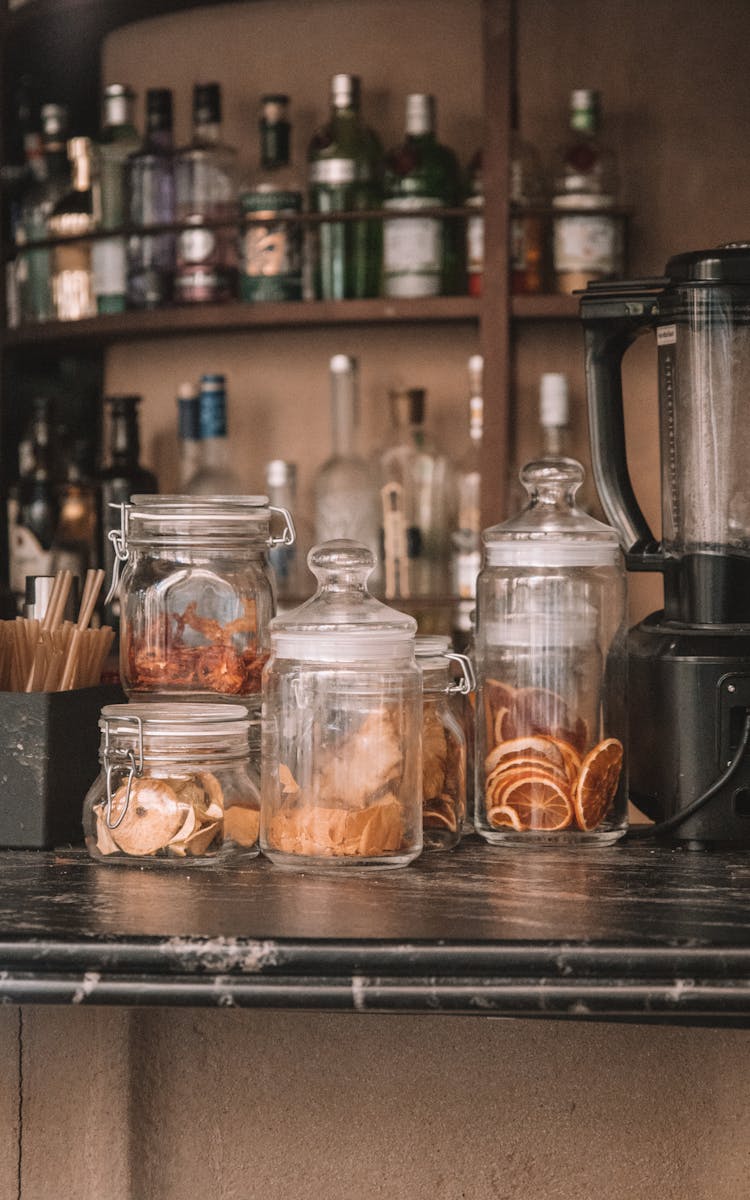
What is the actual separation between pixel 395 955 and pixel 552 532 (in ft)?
1.17

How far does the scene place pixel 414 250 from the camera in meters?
1.90

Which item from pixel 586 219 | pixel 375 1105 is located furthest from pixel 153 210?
pixel 375 1105

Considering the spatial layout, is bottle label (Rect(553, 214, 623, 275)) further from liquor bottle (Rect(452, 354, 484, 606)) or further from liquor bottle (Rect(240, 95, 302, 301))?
liquor bottle (Rect(240, 95, 302, 301))

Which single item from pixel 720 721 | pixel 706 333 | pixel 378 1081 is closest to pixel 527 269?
pixel 706 333

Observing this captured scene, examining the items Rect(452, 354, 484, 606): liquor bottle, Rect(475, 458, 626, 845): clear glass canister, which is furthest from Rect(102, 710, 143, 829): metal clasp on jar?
Rect(452, 354, 484, 606): liquor bottle

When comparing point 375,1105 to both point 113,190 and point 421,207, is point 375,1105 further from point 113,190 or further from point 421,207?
point 113,190

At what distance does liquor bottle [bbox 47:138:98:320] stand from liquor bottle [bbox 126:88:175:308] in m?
0.09

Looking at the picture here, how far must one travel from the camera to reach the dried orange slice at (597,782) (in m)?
0.89

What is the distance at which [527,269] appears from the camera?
1.90 meters

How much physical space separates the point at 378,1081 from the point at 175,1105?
0.33 ft

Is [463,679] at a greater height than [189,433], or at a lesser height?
lesser

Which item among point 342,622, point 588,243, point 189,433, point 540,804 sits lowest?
point 540,804

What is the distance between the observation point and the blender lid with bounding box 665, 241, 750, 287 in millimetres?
928

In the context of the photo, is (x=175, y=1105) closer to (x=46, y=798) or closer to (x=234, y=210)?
(x=46, y=798)
